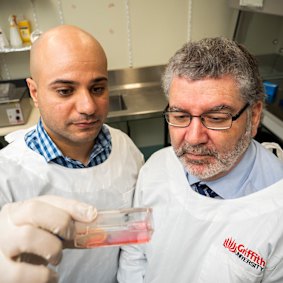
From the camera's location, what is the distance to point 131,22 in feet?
8.36

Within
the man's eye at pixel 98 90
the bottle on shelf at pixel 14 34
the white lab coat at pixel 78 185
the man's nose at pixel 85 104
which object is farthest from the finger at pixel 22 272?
the bottle on shelf at pixel 14 34

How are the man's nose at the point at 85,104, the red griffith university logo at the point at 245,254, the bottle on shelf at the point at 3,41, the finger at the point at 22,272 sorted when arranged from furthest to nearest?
the bottle on shelf at the point at 3,41 → the man's nose at the point at 85,104 → the red griffith university logo at the point at 245,254 → the finger at the point at 22,272

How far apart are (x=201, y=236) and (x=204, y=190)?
17 centimetres

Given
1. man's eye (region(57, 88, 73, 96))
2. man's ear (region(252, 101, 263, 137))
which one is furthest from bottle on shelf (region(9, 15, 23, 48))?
man's ear (region(252, 101, 263, 137))

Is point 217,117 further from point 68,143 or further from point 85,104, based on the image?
point 68,143

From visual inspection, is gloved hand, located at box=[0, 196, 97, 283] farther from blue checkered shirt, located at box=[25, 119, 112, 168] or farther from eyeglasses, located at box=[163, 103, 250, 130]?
eyeglasses, located at box=[163, 103, 250, 130]

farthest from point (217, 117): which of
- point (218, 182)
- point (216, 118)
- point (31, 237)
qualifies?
point (31, 237)

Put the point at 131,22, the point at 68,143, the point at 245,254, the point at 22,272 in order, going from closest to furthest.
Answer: the point at 22,272 → the point at 245,254 → the point at 68,143 → the point at 131,22

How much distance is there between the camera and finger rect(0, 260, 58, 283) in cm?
53

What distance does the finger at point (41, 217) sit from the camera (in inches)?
22.0

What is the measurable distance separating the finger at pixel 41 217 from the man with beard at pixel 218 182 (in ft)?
1.67

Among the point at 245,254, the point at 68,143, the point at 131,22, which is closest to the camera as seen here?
the point at 245,254

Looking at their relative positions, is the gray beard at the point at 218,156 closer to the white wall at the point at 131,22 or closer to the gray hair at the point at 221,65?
the gray hair at the point at 221,65

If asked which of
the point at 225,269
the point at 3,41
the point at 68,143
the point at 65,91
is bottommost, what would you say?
the point at 225,269
